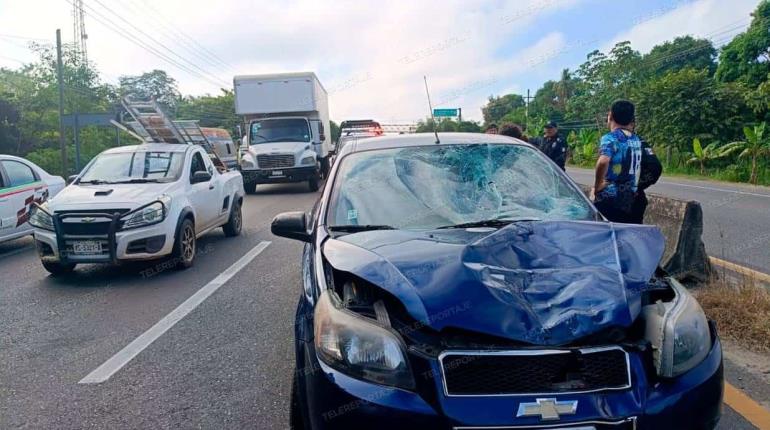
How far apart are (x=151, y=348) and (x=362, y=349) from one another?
2911 millimetres

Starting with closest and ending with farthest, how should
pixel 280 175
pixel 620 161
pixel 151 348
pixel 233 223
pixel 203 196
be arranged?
pixel 151 348, pixel 620 161, pixel 203 196, pixel 233 223, pixel 280 175

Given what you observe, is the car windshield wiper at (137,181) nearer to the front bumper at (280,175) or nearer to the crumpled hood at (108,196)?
the crumpled hood at (108,196)

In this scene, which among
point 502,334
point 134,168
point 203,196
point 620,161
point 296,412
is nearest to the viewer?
point 502,334

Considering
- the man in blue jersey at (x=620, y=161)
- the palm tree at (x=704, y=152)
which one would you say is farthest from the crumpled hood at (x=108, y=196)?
the palm tree at (x=704, y=152)

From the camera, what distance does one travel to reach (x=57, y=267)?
6949 mm

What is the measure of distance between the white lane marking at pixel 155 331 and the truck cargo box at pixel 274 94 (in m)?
12.5

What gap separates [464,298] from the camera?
7.43ft

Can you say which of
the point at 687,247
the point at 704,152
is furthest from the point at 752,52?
the point at 687,247

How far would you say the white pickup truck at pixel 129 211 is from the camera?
652cm

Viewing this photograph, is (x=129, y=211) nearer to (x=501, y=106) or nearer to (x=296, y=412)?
(x=296, y=412)

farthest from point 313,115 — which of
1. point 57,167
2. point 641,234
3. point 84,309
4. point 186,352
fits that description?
point 641,234

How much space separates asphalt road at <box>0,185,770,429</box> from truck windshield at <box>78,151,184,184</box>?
3.76 feet

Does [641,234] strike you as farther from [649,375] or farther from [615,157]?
[615,157]

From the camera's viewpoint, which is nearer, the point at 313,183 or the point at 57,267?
the point at 57,267
